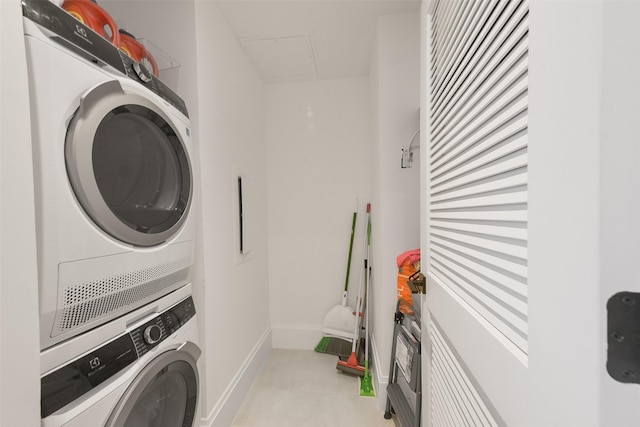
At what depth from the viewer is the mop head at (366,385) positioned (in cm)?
178

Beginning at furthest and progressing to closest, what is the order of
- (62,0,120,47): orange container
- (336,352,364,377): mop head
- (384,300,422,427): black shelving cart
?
1. (336,352,364,377): mop head
2. (384,300,422,427): black shelving cart
3. (62,0,120,47): orange container

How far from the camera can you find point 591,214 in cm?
28

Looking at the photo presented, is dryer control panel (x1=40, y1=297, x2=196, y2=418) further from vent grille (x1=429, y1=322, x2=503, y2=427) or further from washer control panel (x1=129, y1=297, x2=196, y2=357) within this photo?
vent grille (x1=429, y1=322, x2=503, y2=427)

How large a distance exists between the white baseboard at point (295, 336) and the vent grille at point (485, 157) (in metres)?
1.91

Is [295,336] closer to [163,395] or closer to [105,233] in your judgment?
[163,395]

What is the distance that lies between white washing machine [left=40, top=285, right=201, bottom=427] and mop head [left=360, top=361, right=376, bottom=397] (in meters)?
1.16

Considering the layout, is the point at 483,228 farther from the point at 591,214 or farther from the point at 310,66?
the point at 310,66

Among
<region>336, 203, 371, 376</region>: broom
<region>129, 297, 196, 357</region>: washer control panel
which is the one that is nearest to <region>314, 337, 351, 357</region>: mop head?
<region>336, 203, 371, 376</region>: broom

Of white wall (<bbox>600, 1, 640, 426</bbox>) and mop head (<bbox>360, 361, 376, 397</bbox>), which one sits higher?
white wall (<bbox>600, 1, 640, 426</bbox>)

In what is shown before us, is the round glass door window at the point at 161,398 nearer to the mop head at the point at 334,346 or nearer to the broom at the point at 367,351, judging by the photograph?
the broom at the point at 367,351

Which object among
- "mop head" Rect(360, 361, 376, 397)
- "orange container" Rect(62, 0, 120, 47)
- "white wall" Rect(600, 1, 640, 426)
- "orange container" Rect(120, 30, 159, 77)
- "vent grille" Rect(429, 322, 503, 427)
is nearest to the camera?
"white wall" Rect(600, 1, 640, 426)

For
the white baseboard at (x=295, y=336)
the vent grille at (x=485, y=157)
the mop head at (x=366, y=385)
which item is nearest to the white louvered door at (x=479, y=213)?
the vent grille at (x=485, y=157)

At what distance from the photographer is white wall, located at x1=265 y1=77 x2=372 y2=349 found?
2381 millimetres

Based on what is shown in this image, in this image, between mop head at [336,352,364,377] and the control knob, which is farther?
mop head at [336,352,364,377]
